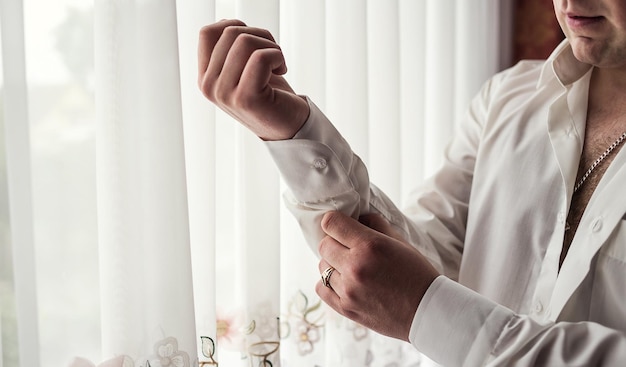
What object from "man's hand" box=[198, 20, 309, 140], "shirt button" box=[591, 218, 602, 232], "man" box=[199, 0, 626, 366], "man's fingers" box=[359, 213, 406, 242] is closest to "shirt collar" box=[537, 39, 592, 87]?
"man" box=[199, 0, 626, 366]

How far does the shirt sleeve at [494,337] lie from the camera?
75 cm

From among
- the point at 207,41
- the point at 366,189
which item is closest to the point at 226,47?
the point at 207,41

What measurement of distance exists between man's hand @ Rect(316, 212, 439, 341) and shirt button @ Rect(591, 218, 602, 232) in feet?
0.78

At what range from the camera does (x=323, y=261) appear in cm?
89

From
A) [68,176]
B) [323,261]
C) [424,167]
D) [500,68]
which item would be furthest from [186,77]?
A: [500,68]

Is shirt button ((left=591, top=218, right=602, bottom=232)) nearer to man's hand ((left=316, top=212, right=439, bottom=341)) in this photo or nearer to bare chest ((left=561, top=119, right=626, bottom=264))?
bare chest ((left=561, top=119, right=626, bottom=264))

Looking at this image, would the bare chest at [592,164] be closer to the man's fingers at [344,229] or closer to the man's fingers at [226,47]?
the man's fingers at [344,229]

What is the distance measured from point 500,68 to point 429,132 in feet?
1.30

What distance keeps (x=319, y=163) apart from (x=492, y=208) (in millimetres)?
374

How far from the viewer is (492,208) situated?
108 cm

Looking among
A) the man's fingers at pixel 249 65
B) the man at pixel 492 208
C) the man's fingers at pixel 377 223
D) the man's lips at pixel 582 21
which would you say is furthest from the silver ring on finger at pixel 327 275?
the man's lips at pixel 582 21

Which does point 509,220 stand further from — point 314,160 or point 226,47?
point 226,47

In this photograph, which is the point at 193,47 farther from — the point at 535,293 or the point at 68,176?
the point at 535,293

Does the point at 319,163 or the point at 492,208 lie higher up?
the point at 319,163
